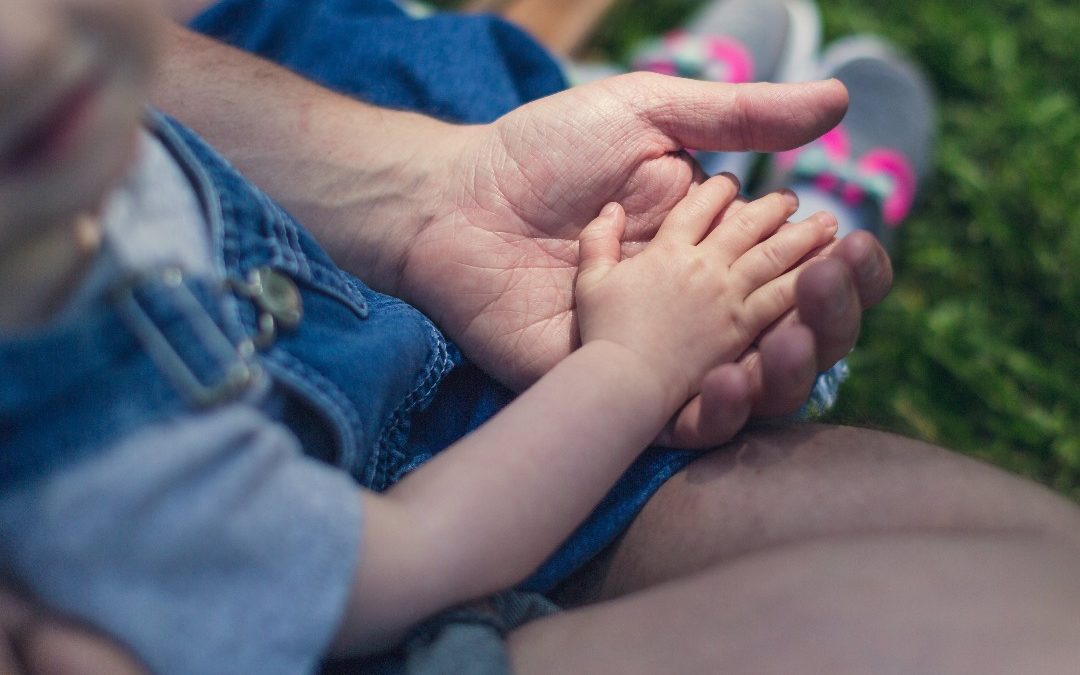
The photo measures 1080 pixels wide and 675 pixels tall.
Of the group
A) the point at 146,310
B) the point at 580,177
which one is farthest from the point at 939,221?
the point at 146,310

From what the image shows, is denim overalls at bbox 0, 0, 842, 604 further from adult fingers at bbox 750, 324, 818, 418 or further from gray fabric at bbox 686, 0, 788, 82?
gray fabric at bbox 686, 0, 788, 82

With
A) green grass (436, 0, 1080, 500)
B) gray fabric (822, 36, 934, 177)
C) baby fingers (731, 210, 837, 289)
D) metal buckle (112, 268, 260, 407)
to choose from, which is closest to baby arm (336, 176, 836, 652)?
baby fingers (731, 210, 837, 289)

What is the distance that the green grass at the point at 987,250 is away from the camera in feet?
4.64

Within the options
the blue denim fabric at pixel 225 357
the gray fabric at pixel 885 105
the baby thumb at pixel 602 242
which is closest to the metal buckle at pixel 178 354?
the blue denim fabric at pixel 225 357

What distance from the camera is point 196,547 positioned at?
25.4 inches

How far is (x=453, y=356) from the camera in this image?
0.99 m

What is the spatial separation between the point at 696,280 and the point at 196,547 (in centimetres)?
51

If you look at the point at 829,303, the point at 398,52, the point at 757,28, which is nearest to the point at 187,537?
the point at 829,303

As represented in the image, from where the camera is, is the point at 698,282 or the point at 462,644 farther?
the point at 698,282

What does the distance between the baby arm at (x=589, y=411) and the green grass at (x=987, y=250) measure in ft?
1.01

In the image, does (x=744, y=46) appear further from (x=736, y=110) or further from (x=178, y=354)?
(x=178, y=354)

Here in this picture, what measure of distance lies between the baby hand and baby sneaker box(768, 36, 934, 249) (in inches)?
26.4

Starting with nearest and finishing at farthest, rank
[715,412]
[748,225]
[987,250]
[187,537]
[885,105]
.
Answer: [187,537] < [715,412] < [748,225] < [987,250] < [885,105]

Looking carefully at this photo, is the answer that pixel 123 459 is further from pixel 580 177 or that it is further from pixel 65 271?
pixel 580 177
